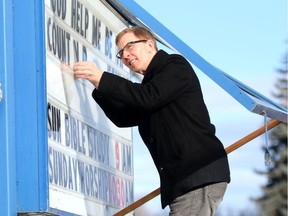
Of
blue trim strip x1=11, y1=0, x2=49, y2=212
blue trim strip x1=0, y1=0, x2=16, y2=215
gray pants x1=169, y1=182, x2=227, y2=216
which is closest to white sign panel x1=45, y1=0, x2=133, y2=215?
blue trim strip x1=11, y1=0, x2=49, y2=212

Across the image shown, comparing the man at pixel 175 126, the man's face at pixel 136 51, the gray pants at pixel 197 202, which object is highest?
the man's face at pixel 136 51

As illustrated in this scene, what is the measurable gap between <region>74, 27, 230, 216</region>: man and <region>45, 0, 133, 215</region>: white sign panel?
0.22 meters

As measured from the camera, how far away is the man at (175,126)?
5.28m

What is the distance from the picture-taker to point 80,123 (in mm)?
5945

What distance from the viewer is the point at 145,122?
18.2ft

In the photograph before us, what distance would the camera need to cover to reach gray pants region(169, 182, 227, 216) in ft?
17.3

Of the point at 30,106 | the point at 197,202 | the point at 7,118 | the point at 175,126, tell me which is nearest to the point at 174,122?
the point at 175,126

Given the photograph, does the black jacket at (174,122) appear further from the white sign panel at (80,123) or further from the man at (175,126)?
the white sign panel at (80,123)

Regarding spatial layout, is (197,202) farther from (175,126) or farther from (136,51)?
(136,51)

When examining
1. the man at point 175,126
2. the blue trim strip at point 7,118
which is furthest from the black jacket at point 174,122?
the blue trim strip at point 7,118

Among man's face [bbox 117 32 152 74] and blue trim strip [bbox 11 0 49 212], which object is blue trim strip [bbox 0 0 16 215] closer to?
blue trim strip [bbox 11 0 49 212]

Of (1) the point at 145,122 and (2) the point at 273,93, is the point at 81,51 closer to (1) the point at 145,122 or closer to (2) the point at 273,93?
(1) the point at 145,122

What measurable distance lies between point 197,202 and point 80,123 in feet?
3.25

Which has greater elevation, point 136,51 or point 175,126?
point 136,51
